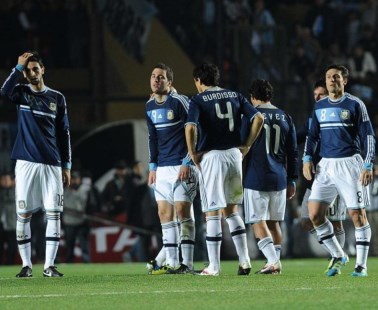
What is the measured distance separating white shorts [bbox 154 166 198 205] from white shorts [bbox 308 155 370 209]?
1475 mm

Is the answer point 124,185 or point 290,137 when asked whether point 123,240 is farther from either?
point 290,137

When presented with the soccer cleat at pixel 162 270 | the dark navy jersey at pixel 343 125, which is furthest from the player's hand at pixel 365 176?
the soccer cleat at pixel 162 270

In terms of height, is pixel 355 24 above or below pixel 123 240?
above

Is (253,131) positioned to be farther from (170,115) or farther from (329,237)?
(329,237)

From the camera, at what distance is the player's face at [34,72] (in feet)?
42.5

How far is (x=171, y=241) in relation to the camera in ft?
44.1

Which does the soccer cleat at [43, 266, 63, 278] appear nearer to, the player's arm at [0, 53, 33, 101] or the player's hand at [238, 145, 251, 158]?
the player's arm at [0, 53, 33, 101]

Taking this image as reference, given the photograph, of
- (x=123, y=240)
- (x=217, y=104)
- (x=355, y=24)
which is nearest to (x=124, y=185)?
(x=123, y=240)

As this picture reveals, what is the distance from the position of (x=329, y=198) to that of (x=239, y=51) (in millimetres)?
10235

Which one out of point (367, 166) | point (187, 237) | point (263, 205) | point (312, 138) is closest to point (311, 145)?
point (312, 138)

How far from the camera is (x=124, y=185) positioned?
70.6 ft

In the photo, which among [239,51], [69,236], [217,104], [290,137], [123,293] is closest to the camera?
[123,293]

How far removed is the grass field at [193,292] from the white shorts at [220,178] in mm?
779

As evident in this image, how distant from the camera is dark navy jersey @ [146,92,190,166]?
525 inches
